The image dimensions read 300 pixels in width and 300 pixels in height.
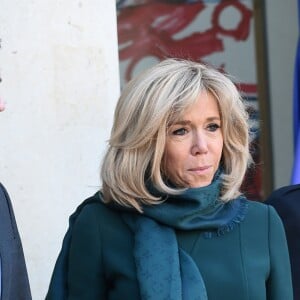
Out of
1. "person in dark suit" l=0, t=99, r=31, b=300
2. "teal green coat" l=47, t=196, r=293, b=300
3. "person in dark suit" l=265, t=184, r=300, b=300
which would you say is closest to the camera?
"teal green coat" l=47, t=196, r=293, b=300

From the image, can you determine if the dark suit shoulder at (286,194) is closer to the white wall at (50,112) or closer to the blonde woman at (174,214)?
the blonde woman at (174,214)

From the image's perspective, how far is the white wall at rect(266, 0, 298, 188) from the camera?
6.25 meters

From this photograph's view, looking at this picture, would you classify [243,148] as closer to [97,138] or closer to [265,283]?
[265,283]

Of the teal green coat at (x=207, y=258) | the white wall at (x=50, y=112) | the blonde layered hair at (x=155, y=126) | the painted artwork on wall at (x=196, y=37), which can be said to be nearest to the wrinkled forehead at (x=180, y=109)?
the blonde layered hair at (x=155, y=126)

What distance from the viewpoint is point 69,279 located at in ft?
10.5

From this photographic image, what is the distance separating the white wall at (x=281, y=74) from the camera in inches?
246

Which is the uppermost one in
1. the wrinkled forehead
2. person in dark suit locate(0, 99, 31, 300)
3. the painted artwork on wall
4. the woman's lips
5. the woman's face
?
the painted artwork on wall

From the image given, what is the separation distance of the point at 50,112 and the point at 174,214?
1.52m

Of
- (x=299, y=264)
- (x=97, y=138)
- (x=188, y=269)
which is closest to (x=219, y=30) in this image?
(x=97, y=138)

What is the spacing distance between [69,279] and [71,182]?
54.6 inches

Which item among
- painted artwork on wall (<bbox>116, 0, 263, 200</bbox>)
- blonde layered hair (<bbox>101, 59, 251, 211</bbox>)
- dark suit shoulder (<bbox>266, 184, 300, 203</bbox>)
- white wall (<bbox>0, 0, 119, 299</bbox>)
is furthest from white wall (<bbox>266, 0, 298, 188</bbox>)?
blonde layered hair (<bbox>101, 59, 251, 211</bbox>)

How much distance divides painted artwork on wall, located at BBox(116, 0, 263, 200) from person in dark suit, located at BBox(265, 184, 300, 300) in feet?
7.42

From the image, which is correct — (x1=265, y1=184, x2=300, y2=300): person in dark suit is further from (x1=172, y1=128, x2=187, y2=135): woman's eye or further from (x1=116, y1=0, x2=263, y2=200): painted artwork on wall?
(x1=116, y1=0, x2=263, y2=200): painted artwork on wall

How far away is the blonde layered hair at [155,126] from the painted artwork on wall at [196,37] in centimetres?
259
